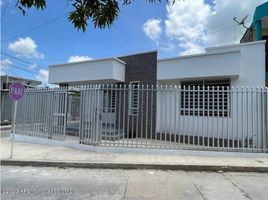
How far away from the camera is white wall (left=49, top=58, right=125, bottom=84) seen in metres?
13.5

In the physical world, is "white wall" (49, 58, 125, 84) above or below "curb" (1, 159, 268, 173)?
above

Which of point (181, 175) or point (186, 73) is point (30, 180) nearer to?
point (181, 175)

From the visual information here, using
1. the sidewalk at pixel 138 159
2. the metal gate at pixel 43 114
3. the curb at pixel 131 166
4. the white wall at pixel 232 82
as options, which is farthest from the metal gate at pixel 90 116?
the white wall at pixel 232 82

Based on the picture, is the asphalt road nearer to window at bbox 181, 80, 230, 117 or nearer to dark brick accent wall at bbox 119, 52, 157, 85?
window at bbox 181, 80, 230, 117

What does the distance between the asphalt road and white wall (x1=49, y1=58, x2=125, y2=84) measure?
268 inches

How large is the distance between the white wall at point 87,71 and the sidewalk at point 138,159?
15.7ft

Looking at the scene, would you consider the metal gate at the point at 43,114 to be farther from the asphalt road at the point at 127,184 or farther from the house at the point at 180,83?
the asphalt road at the point at 127,184

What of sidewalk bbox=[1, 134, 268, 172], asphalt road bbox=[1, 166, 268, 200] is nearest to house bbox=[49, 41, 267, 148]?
sidewalk bbox=[1, 134, 268, 172]

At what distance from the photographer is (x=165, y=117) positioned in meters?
9.87

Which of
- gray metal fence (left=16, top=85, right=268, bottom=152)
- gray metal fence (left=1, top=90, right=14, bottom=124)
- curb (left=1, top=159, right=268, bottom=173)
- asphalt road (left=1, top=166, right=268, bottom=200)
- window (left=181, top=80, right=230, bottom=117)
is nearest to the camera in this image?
asphalt road (left=1, top=166, right=268, bottom=200)

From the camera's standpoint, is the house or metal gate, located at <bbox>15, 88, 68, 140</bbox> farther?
metal gate, located at <bbox>15, 88, 68, 140</bbox>

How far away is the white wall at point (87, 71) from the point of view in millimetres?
13469

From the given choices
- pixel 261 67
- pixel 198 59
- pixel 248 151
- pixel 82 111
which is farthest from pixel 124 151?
pixel 261 67

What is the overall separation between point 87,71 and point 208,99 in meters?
7.30
